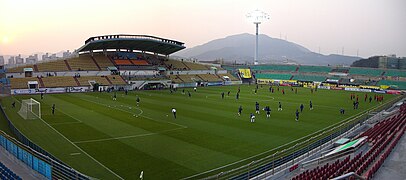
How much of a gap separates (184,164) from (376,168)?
8131 millimetres

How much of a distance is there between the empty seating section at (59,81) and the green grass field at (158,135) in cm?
1721

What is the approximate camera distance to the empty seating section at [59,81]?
49322 mm

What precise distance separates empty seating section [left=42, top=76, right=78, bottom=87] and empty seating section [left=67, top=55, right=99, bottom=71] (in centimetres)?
388

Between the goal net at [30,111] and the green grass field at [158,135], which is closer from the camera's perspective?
the green grass field at [158,135]

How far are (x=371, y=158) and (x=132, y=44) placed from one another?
56.1 meters

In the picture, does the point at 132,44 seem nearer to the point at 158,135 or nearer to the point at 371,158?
the point at 158,135

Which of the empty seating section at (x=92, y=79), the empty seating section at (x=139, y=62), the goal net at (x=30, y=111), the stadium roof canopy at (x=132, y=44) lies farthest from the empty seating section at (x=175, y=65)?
the goal net at (x=30, y=111)

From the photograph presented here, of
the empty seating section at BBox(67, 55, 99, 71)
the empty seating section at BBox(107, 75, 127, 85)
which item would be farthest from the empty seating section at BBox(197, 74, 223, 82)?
the empty seating section at BBox(67, 55, 99, 71)

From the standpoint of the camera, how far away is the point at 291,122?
26.0 metres

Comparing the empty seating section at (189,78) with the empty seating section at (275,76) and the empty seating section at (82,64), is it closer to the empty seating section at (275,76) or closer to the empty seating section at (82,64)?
the empty seating section at (82,64)

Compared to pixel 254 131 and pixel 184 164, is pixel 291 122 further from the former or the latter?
pixel 184 164

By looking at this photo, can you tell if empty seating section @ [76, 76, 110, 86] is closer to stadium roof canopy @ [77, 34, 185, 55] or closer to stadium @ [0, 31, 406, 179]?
stadium @ [0, 31, 406, 179]

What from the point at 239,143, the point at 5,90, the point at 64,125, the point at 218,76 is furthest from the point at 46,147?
the point at 218,76

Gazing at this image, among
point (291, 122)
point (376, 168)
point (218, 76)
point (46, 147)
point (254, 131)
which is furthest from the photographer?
point (218, 76)
